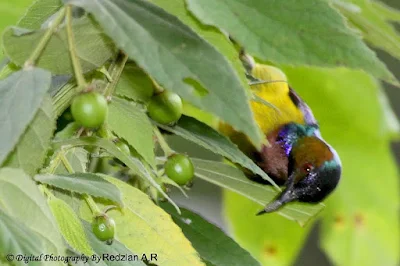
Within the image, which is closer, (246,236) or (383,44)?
(383,44)

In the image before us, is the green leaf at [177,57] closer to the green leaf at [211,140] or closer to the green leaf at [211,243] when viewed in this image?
the green leaf at [211,140]

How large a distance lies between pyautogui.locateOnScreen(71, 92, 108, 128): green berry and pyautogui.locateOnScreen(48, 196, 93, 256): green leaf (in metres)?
0.07

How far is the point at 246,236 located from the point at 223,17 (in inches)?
30.0

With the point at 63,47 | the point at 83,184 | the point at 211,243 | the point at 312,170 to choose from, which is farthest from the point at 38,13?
the point at 312,170

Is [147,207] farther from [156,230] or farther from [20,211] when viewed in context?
[20,211]

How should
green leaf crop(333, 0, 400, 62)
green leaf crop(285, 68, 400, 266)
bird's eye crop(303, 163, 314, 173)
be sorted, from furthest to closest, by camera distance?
bird's eye crop(303, 163, 314, 173)
green leaf crop(285, 68, 400, 266)
green leaf crop(333, 0, 400, 62)

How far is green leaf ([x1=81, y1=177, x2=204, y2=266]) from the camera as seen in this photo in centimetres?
66

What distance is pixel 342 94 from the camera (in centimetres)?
114

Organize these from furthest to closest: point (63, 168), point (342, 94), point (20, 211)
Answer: point (342, 94)
point (63, 168)
point (20, 211)

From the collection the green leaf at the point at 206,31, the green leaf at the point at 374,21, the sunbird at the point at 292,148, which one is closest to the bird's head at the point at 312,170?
the sunbird at the point at 292,148

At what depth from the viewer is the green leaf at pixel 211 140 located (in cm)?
68

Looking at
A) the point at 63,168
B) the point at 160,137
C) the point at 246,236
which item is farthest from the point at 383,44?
the point at 246,236

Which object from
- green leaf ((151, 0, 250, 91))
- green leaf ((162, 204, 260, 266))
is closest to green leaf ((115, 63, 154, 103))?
green leaf ((151, 0, 250, 91))

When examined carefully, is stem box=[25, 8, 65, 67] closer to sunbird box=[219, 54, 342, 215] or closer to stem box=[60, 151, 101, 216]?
stem box=[60, 151, 101, 216]
